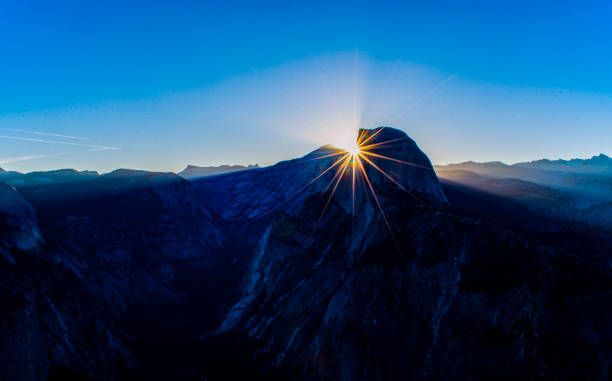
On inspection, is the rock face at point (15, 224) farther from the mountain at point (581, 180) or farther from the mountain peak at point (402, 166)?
the mountain at point (581, 180)

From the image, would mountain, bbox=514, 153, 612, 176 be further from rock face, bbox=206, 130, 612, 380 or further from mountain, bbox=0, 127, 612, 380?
rock face, bbox=206, 130, 612, 380

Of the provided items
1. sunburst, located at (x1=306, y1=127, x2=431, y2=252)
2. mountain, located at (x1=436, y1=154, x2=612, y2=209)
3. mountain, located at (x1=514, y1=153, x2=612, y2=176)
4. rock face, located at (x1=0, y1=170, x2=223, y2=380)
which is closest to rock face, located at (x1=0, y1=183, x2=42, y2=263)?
rock face, located at (x1=0, y1=170, x2=223, y2=380)

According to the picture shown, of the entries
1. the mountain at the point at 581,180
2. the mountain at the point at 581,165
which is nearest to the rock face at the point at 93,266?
the mountain at the point at 581,180

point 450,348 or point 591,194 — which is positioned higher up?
point 591,194

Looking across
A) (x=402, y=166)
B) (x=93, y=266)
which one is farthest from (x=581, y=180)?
(x=93, y=266)

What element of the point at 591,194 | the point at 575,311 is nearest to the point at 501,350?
the point at 575,311

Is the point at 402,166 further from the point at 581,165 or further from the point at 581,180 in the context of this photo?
the point at 581,165

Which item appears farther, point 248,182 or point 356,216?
point 248,182

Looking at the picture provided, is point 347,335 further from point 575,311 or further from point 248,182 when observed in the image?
point 248,182
